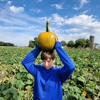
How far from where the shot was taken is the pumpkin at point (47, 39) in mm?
2090

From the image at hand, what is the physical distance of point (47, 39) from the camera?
2.08 metres

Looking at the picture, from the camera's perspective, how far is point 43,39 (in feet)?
6.93

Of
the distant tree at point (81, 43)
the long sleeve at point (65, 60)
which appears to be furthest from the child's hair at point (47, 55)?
the distant tree at point (81, 43)

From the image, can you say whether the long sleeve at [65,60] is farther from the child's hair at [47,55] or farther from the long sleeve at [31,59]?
the long sleeve at [31,59]

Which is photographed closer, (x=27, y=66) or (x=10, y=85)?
(x=27, y=66)

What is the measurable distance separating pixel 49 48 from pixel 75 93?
6.10ft

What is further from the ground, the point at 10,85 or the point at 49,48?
the point at 49,48

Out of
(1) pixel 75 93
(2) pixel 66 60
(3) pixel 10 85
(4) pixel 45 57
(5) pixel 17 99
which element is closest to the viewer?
(2) pixel 66 60

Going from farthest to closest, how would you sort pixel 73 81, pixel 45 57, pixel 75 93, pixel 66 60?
pixel 73 81 → pixel 75 93 → pixel 45 57 → pixel 66 60

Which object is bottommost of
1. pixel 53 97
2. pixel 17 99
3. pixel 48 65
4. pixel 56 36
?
pixel 17 99

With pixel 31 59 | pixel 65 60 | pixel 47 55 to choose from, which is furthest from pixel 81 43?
pixel 65 60

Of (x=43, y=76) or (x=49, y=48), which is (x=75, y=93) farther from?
(x=49, y=48)

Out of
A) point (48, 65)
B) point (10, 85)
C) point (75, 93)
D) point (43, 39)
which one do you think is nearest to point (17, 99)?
point (10, 85)

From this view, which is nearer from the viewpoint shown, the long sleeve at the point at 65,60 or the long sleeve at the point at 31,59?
the long sleeve at the point at 65,60
